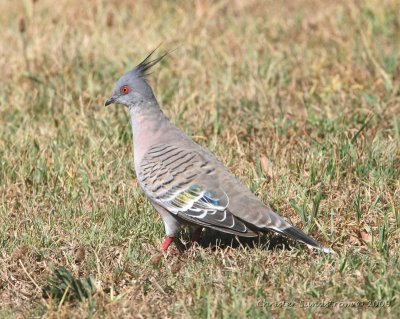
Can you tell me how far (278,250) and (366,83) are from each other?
126 inches

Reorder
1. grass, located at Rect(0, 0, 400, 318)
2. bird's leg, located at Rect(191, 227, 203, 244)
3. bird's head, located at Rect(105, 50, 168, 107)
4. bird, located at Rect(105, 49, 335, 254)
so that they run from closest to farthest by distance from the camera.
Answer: grass, located at Rect(0, 0, 400, 318) → bird, located at Rect(105, 49, 335, 254) → bird's leg, located at Rect(191, 227, 203, 244) → bird's head, located at Rect(105, 50, 168, 107)

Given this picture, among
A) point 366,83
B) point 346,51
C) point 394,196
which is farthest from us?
point 346,51

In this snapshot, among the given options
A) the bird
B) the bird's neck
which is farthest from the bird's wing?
the bird's neck

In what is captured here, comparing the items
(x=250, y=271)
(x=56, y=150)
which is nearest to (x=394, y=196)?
(x=250, y=271)

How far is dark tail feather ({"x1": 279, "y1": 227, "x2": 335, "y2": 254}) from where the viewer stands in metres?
5.38

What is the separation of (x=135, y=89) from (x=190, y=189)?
116 cm

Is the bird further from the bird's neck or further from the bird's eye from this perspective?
the bird's eye

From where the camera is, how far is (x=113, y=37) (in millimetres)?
9406

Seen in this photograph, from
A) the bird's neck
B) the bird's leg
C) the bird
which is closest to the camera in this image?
the bird

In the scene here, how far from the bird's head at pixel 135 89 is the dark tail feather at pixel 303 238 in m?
1.72

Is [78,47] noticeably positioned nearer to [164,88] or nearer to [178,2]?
[164,88]

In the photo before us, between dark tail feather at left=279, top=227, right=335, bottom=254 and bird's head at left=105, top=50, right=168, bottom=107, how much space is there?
1716 mm

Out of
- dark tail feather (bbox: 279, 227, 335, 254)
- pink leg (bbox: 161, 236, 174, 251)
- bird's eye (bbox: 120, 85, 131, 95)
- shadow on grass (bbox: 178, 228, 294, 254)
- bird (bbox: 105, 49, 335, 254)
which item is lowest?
shadow on grass (bbox: 178, 228, 294, 254)

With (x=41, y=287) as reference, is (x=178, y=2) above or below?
above
